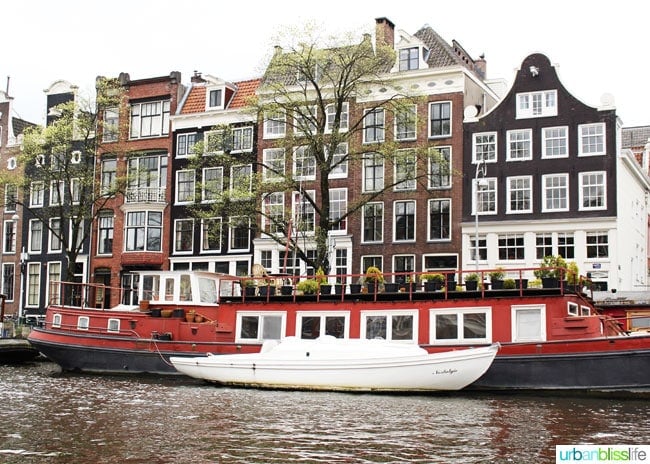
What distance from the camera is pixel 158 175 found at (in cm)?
4675

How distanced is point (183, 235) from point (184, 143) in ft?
16.4

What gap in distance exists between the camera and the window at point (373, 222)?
41.1 meters

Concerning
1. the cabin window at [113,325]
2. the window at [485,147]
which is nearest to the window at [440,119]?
the window at [485,147]

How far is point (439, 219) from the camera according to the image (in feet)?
131

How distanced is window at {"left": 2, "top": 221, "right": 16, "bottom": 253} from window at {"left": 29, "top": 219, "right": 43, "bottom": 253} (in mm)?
1438

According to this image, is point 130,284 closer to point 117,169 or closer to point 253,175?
point 117,169

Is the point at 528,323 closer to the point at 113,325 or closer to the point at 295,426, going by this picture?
the point at 295,426

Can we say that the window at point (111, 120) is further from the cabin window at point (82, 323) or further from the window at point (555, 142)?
the window at point (555, 142)

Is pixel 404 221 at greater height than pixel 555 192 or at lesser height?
lesser

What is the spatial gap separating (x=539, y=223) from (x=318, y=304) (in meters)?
15.9

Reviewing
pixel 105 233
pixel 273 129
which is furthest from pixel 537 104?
pixel 105 233

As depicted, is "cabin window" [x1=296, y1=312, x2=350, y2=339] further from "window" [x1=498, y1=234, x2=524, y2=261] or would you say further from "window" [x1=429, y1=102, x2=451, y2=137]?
"window" [x1=429, y1=102, x2=451, y2=137]

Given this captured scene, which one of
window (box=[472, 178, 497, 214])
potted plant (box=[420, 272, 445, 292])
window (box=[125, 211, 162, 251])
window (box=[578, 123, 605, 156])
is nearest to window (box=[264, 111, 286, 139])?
window (box=[125, 211, 162, 251])

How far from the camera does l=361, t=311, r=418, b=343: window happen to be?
78.5 feet
